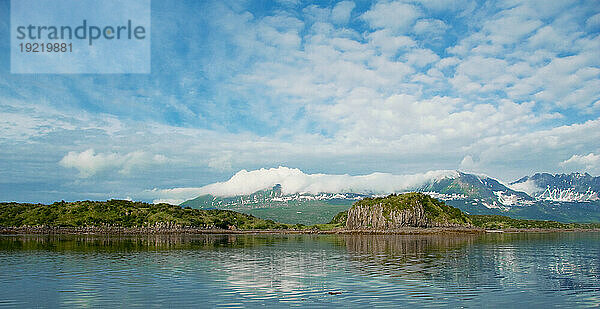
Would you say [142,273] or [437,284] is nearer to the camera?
[437,284]

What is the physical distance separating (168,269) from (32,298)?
2655 cm

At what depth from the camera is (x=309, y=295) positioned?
46750 millimetres

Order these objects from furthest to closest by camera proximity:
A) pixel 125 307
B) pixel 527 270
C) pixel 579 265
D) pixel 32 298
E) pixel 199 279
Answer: pixel 579 265 < pixel 527 270 < pixel 199 279 < pixel 32 298 < pixel 125 307

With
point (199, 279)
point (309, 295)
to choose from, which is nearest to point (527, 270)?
point (309, 295)

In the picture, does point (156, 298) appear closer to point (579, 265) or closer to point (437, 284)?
point (437, 284)

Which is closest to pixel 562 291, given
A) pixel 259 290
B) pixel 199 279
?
pixel 259 290

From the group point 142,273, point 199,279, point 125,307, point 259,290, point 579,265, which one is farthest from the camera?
point 579,265

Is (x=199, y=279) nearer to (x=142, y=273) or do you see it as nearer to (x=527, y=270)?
(x=142, y=273)

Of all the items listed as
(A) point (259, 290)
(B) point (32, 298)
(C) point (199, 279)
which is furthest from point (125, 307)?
(C) point (199, 279)

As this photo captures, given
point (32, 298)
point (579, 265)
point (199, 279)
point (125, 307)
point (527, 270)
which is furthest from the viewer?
point (579, 265)

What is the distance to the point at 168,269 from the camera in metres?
70.2

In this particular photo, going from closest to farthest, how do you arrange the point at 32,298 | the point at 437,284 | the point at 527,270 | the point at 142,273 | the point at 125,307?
the point at 125,307
the point at 32,298
the point at 437,284
the point at 142,273
the point at 527,270

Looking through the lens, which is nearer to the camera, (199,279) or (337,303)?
(337,303)

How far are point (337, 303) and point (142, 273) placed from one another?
34.4 m
